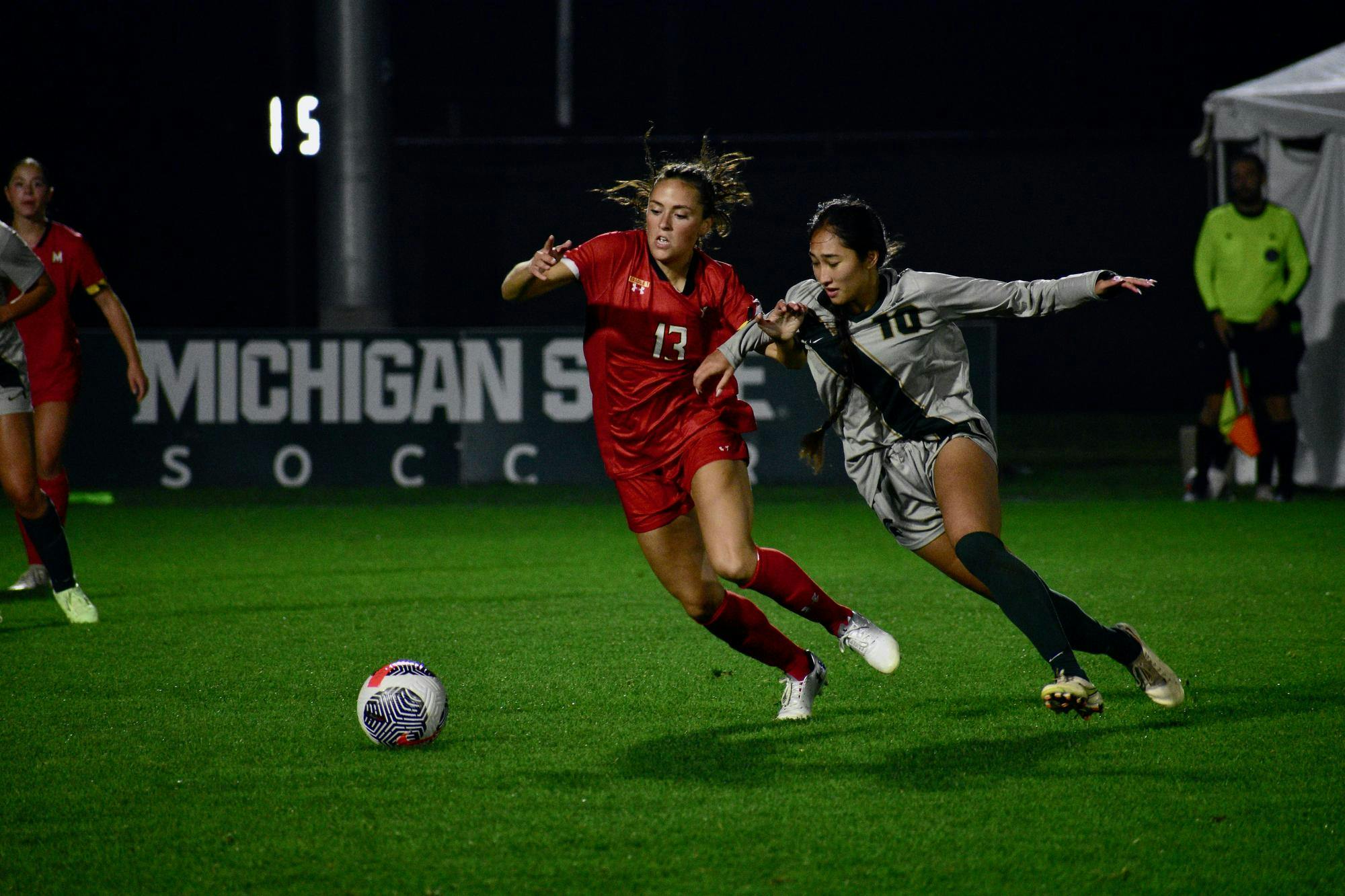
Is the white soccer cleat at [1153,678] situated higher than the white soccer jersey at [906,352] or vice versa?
the white soccer jersey at [906,352]

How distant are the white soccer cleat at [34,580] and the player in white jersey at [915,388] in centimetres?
450

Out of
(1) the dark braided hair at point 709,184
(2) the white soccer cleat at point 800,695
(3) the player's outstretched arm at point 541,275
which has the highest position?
(1) the dark braided hair at point 709,184

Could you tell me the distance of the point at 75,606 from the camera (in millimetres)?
6590

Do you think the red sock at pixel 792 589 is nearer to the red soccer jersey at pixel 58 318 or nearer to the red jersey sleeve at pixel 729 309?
the red jersey sleeve at pixel 729 309

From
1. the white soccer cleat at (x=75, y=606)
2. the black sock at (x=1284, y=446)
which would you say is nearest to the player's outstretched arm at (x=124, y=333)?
the white soccer cleat at (x=75, y=606)

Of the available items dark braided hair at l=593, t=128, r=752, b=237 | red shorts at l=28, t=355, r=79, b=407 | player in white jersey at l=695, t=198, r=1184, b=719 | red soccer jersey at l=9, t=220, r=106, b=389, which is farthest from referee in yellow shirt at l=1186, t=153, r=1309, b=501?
red shorts at l=28, t=355, r=79, b=407

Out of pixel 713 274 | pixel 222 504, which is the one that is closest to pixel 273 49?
pixel 222 504

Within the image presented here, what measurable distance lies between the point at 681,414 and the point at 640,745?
1.03m

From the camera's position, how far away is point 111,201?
23391 millimetres

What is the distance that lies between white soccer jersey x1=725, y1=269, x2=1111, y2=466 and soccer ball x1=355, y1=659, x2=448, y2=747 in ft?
4.21

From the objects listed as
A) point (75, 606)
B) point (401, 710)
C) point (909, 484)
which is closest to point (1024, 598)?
point (909, 484)

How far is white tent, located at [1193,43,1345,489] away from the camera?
11.3 m

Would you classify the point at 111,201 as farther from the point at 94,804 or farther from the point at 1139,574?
the point at 94,804

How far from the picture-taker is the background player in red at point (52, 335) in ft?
24.5
